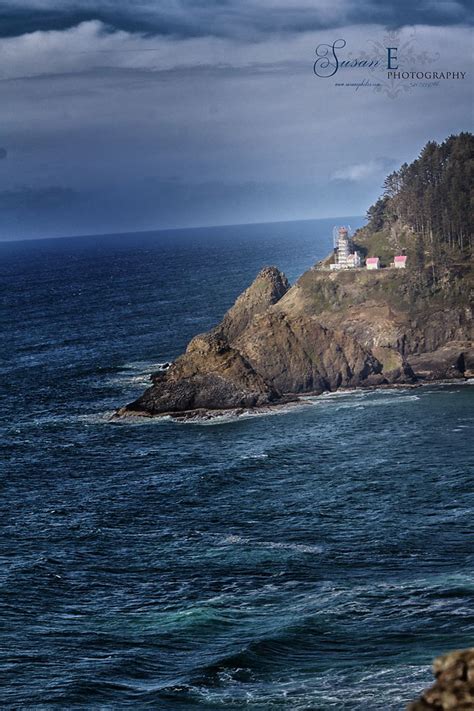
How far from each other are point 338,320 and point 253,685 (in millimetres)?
112681

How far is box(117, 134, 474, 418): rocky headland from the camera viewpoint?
144375 mm

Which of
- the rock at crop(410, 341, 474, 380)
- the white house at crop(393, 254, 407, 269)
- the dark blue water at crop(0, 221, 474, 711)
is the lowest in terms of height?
the dark blue water at crop(0, 221, 474, 711)

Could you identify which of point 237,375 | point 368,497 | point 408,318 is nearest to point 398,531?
point 368,497

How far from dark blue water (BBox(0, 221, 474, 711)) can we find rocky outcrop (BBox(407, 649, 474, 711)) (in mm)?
36476

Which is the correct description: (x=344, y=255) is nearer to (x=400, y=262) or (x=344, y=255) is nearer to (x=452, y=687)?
(x=400, y=262)

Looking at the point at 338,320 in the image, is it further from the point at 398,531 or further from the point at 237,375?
the point at 398,531

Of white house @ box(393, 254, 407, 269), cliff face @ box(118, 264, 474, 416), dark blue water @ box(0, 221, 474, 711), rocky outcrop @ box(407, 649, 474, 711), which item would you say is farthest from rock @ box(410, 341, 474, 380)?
rocky outcrop @ box(407, 649, 474, 711)

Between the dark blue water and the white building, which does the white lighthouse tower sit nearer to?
the white building

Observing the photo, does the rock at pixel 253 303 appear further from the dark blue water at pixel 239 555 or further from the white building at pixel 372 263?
the dark blue water at pixel 239 555

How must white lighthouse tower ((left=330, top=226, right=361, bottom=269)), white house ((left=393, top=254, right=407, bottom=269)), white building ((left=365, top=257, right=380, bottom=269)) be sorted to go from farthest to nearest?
1. white lighthouse tower ((left=330, top=226, right=361, bottom=269))
2. white building ((left=365, top=257, right=380, bottom=269))
3. white house ((left=393, top=254, right=407, bottom=269))

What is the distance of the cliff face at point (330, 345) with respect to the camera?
473 feet

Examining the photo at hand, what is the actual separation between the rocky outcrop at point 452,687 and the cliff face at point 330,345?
11845cm

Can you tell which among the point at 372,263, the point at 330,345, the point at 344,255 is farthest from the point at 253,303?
the point at 330,345

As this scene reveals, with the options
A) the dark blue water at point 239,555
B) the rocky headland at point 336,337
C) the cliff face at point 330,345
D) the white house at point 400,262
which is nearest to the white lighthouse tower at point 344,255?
the rocky headland at point 336,337
